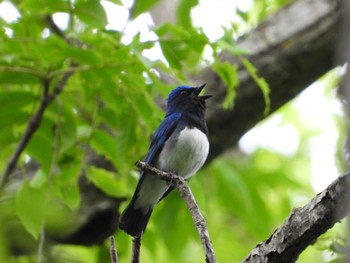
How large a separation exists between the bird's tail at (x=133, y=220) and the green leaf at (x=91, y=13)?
1.16 metres

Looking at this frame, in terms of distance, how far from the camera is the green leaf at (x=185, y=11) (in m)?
5.16

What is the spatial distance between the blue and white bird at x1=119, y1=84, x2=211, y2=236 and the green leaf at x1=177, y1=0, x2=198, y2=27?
1.83 feet

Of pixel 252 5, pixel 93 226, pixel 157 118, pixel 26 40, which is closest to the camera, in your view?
pixel 26 40

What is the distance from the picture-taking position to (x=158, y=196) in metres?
5.03

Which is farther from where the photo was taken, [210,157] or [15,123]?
[210,157]

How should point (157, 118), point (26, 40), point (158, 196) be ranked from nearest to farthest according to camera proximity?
point (26, 40)
point (157, 118)
point (158, 196)

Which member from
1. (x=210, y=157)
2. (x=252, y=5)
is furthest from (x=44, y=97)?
(x=252, y=5)

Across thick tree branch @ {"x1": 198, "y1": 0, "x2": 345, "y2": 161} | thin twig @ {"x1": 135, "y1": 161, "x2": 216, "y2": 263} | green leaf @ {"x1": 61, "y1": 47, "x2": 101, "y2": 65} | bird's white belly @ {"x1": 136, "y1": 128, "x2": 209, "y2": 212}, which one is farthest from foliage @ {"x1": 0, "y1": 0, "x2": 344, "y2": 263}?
thin twig @ {"x1": 135, "y1": 161, "x2": 216, "y2": 263}

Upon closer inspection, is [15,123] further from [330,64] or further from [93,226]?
[330,64]

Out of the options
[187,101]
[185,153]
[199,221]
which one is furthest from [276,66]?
[199,221]

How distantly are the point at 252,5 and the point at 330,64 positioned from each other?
1.43 metres

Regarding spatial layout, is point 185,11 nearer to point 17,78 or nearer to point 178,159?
point 178,159

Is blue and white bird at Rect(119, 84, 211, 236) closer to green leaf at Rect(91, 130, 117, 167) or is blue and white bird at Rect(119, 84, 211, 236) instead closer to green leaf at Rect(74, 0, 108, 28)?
green leaf at Rect(91, 130, 117, 167)

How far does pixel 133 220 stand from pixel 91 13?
1273mm
